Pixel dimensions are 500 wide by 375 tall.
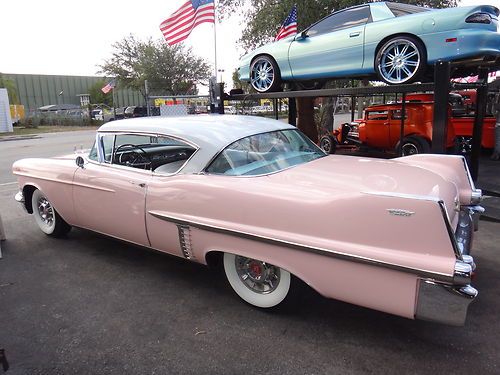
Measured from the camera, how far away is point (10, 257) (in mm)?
4418

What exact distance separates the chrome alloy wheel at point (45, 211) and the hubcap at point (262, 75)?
4298mm

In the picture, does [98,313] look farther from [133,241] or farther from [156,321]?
[133,241]

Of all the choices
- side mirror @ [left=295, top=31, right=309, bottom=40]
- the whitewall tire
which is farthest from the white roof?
side mirror @ [left=295, top=31, right=309, bottom=40]

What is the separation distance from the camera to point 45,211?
4922 millimetres

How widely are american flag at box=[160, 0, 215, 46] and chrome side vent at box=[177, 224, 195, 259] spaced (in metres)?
6.26

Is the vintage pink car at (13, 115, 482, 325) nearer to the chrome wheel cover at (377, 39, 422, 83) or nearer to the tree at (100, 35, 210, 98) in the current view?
the chrome wheel cover at (377, 39, 422, 83)

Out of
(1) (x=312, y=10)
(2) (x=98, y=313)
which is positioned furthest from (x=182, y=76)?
(2) (x=98, y=313)

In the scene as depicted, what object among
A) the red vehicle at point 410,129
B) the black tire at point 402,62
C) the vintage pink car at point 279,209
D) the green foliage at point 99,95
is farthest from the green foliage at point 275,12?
the green foliage at point 99,95

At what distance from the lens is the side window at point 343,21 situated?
20.5ft

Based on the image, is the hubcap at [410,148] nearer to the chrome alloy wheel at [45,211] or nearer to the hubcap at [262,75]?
the hubcap at [262,75]

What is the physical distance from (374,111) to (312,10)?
3.36m

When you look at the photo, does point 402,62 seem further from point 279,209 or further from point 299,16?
point 299,16

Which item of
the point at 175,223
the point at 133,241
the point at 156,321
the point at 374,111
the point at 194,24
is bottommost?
the point at 156,321

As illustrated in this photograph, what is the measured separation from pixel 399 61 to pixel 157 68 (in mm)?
37477
